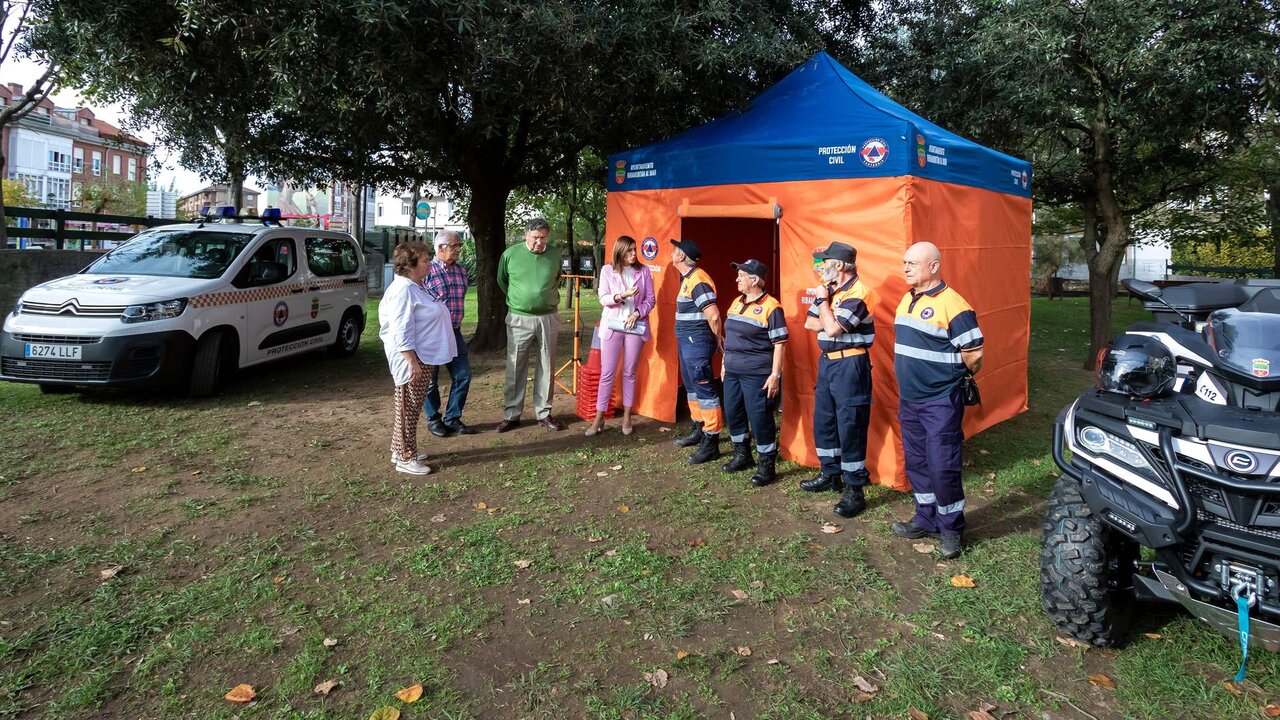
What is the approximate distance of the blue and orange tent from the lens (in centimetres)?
553

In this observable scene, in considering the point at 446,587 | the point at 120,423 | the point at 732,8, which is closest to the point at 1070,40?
the point at 732,8

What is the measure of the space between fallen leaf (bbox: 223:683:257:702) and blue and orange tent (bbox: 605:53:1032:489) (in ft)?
13.8

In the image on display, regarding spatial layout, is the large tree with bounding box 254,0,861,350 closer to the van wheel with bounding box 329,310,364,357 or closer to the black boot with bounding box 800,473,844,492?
the van wheel with bounding box 329,310,364,357

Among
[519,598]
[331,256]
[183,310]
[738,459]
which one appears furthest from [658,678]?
[331,256]

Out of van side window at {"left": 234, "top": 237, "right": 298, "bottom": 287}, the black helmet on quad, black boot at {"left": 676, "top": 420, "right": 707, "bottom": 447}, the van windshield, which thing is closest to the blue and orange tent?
black boot at {"left": 676, "top": 420, "right": 707, "bottom": 447}

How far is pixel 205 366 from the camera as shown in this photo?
7777mm

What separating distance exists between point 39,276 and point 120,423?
21.4ft

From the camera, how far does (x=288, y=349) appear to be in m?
9.16

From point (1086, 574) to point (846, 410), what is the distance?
1850mm

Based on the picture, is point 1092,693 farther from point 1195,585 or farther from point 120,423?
point 120,423

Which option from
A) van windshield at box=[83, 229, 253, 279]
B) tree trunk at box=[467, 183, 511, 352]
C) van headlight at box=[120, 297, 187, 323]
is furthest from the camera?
tree trunk at box=[467, 183, 511, 352]

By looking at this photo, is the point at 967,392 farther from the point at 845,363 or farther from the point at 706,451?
the point at 706,451

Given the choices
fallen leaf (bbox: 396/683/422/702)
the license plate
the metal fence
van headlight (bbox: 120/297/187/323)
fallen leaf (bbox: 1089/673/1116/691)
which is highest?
the metal fence

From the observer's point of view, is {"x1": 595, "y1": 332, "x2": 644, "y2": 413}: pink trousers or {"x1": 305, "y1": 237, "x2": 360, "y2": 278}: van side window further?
{"x1": 305, "y1": 237, "x2": 360, "y2": 278}: van side window
